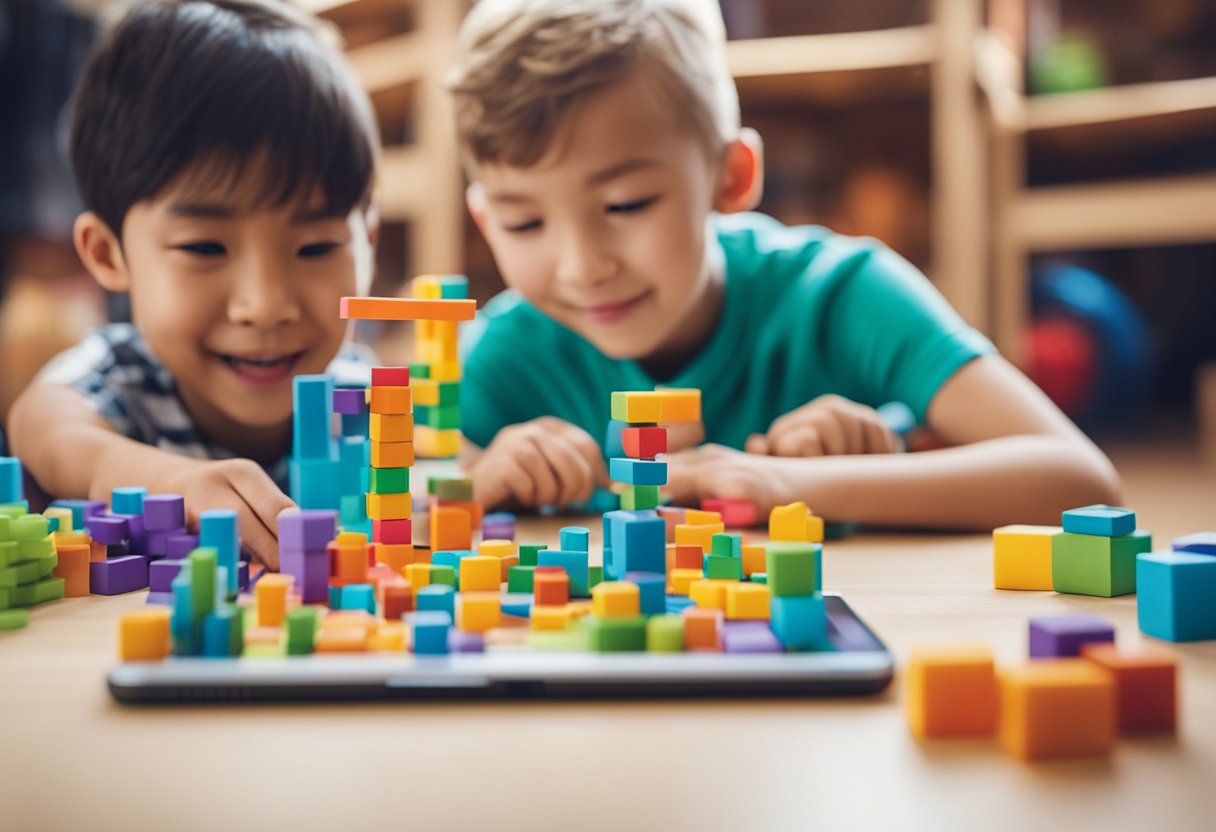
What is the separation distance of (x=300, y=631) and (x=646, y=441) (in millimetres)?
223

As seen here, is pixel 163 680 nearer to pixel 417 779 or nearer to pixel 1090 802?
pixel 417 779

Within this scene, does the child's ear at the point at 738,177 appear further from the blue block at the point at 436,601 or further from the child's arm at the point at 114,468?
the blue block at the point at 436,601

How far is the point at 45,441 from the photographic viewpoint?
39.0 inches

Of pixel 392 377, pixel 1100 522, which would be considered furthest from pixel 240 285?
pixel 1100 522

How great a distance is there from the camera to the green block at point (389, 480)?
68 cm

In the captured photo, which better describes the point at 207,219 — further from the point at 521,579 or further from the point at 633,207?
the point at 521,579

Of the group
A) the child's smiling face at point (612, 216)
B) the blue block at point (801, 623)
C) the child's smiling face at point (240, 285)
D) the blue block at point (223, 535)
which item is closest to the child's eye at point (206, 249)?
the child's smiling face at point (240, 285)

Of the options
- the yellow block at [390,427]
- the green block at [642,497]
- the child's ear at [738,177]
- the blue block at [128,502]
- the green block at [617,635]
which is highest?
the child's ear at [738,177]

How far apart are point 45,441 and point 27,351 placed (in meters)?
1.90

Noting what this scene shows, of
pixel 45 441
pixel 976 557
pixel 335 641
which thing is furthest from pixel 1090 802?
pixel 45 441

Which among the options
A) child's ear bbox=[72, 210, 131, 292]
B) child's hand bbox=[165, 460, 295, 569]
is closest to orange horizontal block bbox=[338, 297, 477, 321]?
child's hand bbox=[165, 460, 295, 569]

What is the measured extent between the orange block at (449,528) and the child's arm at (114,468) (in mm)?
99

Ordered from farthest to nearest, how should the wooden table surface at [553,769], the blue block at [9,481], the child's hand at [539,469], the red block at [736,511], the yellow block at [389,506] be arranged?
the child's hand at [539,469]
the red block at [736,511]
the blue block at [9,481]
the yellow block at [389,506]
the wooden table surface at [553,769]

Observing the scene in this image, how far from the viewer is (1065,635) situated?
0.48m
